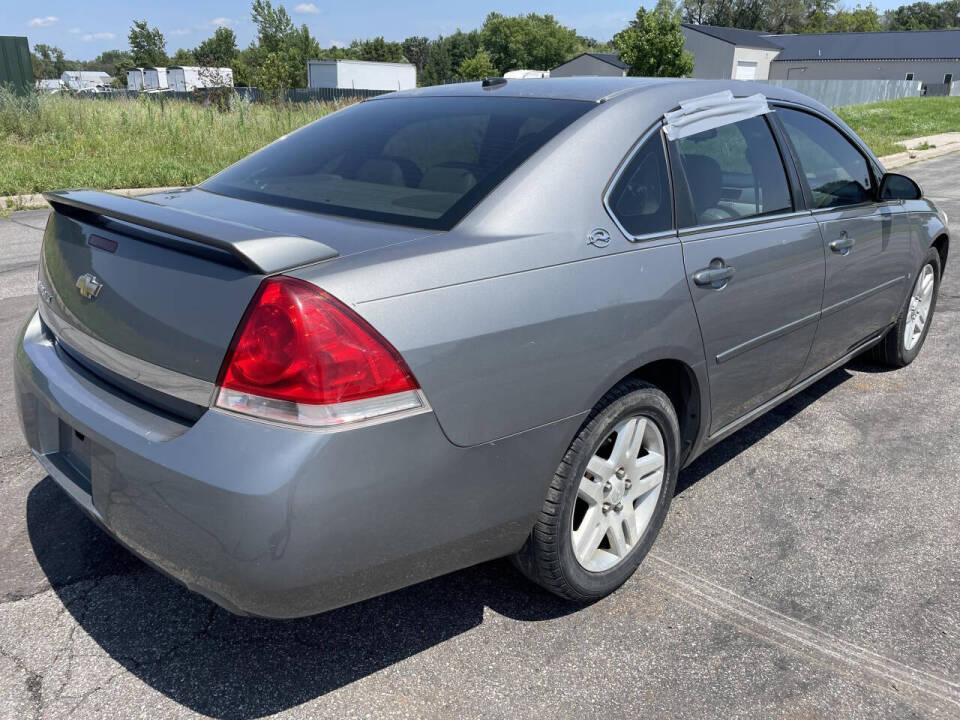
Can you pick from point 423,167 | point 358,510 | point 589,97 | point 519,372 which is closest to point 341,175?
point 423,167

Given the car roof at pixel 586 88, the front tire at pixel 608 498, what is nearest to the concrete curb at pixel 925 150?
the car roof at pixel 586 88

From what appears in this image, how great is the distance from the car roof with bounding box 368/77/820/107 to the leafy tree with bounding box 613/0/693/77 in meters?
58.7

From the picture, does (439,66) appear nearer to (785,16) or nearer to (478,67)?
(478,67)

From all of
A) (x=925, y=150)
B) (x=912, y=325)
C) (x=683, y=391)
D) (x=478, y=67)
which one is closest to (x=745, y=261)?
(x=683, y=391)

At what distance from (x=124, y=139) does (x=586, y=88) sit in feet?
41.2

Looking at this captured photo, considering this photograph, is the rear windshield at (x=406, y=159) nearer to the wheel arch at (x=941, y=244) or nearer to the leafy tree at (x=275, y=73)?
the wheel arch at (x=941, y=244)

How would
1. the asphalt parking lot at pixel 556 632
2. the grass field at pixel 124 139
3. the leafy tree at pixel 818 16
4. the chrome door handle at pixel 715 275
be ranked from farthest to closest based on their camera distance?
the leafy tree at pixel 818 16, the grass field at pixel 124 139, the chrome door handle at pixel 715 275, the asphalt parking lot at pixel 556 632

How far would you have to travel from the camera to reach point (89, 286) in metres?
2.27

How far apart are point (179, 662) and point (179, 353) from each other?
939mm

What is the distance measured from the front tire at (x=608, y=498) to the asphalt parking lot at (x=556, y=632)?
15cm

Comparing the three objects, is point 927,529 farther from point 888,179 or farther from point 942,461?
point 888,179

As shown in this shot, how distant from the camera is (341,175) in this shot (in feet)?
9.20

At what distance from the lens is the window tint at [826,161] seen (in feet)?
11.7

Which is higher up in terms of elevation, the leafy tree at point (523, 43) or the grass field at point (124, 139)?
the leafy tree at point (523, 43)
